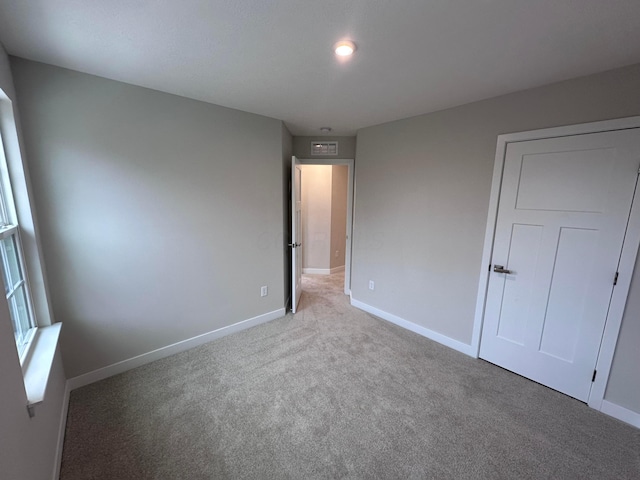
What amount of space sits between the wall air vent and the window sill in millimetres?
3280

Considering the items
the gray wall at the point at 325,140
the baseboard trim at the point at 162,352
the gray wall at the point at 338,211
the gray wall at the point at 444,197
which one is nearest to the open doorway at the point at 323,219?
the gray wall at the point at 338,211

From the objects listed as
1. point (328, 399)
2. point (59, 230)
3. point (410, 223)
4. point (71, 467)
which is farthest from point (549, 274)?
point (59, 230)

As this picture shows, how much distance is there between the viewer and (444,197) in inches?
103

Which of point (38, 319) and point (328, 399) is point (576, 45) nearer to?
point (328, 399)

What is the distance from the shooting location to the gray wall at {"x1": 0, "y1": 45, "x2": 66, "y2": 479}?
3.04ft

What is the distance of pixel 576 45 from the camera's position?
1438 mm

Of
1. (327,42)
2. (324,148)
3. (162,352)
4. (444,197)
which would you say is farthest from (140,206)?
(444,197)

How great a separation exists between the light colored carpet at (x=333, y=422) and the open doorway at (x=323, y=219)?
256cm

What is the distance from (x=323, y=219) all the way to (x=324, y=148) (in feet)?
5.36

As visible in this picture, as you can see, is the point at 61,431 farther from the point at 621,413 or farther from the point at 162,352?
the point at 621,413

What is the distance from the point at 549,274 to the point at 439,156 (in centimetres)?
140

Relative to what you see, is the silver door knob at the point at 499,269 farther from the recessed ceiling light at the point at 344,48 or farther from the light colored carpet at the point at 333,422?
the recessed ceiling light at the point at 344,48

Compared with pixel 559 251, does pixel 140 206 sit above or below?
above

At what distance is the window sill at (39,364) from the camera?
124 cm
